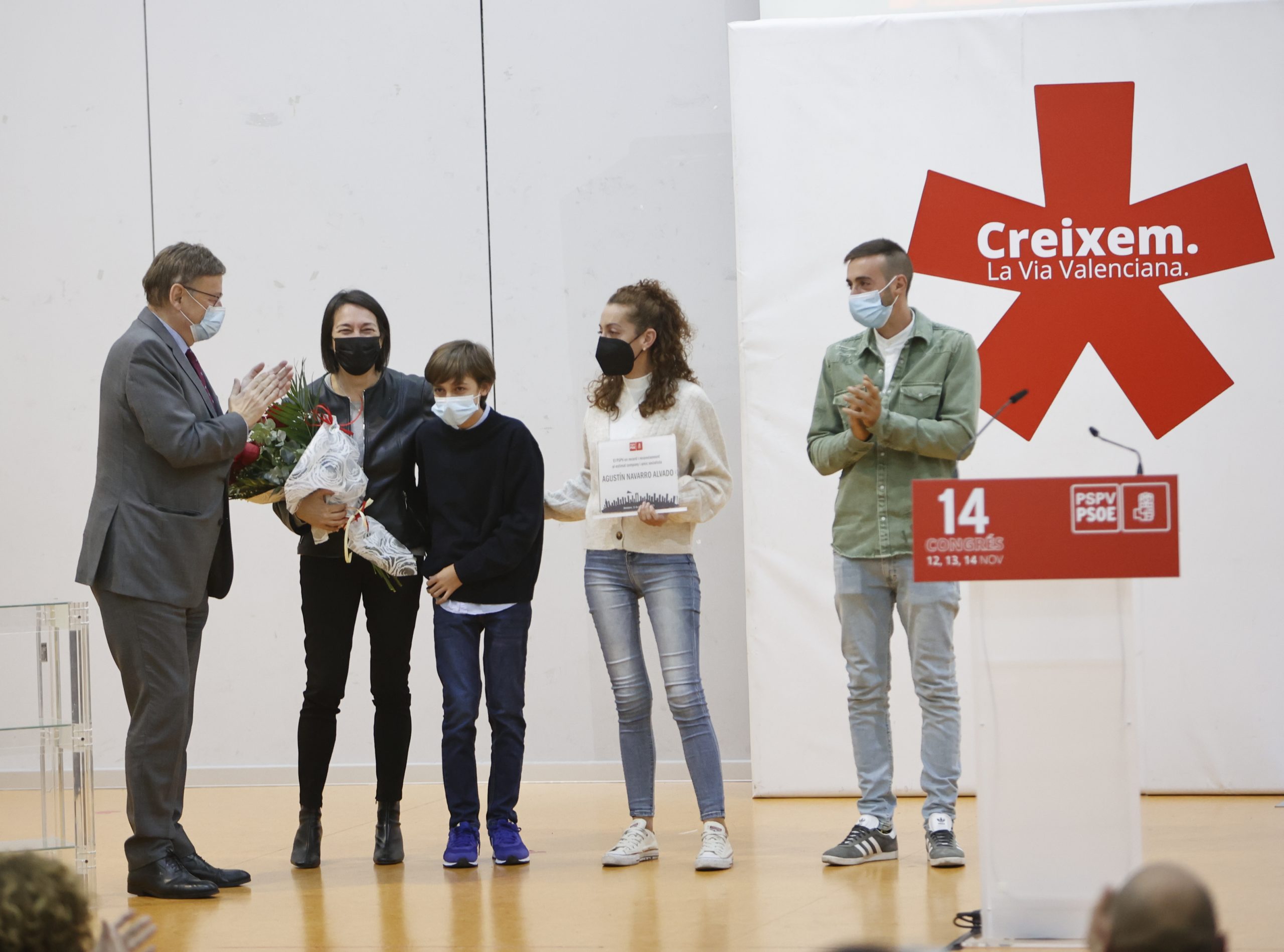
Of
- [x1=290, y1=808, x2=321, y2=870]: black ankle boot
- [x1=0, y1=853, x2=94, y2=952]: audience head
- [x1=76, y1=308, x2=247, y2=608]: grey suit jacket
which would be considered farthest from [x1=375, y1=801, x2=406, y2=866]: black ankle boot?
[x1=0, y1=853, x2=94, y2=952]: audience head

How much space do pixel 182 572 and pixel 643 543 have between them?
1.07 meters

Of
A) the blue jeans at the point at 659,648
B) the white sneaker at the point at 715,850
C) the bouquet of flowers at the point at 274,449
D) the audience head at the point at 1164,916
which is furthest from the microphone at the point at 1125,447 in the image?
the bouquet of flowers at the point at 274,449

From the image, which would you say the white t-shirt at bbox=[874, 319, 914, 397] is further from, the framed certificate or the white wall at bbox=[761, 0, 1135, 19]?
the white wall at bbox=[761, 0, 1135, 19]

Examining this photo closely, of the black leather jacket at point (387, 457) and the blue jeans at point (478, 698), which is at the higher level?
the black leather jacket at point (387, 457)

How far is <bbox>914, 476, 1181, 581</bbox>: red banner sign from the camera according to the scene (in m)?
2.28

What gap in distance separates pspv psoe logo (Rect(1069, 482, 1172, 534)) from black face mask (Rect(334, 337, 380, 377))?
178cm

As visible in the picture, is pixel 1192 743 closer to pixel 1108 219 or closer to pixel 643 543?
pixel 1108 219

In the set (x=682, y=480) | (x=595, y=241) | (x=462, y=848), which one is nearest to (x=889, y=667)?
(x=682, y=480)

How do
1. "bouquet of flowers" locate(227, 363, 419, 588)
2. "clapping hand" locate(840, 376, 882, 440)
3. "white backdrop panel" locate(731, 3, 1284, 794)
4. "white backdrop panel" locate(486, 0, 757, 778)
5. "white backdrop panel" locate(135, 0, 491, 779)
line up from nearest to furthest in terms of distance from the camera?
"clapping hand" locate(840, 376, 882, 440)
"bouquet of flowers" locate(227, 363, 419, 588)
"white backdrop panel" locate(731, 3, 1284, 794)
"white backdrop panel" locate(486, 0, 757, 778)
"white backdrop panel" locate(135, 0, 491, 779)

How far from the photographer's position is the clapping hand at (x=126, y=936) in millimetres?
1324

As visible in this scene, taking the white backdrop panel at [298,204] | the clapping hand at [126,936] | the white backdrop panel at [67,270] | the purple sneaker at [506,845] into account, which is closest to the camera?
the clapping hand at [126,936]

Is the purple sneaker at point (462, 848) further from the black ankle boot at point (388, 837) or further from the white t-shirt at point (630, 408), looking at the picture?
the white t-shirt at point (630, 408)

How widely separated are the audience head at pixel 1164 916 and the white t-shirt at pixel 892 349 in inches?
83.4

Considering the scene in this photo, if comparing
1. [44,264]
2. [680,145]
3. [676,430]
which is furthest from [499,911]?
[44,264]
